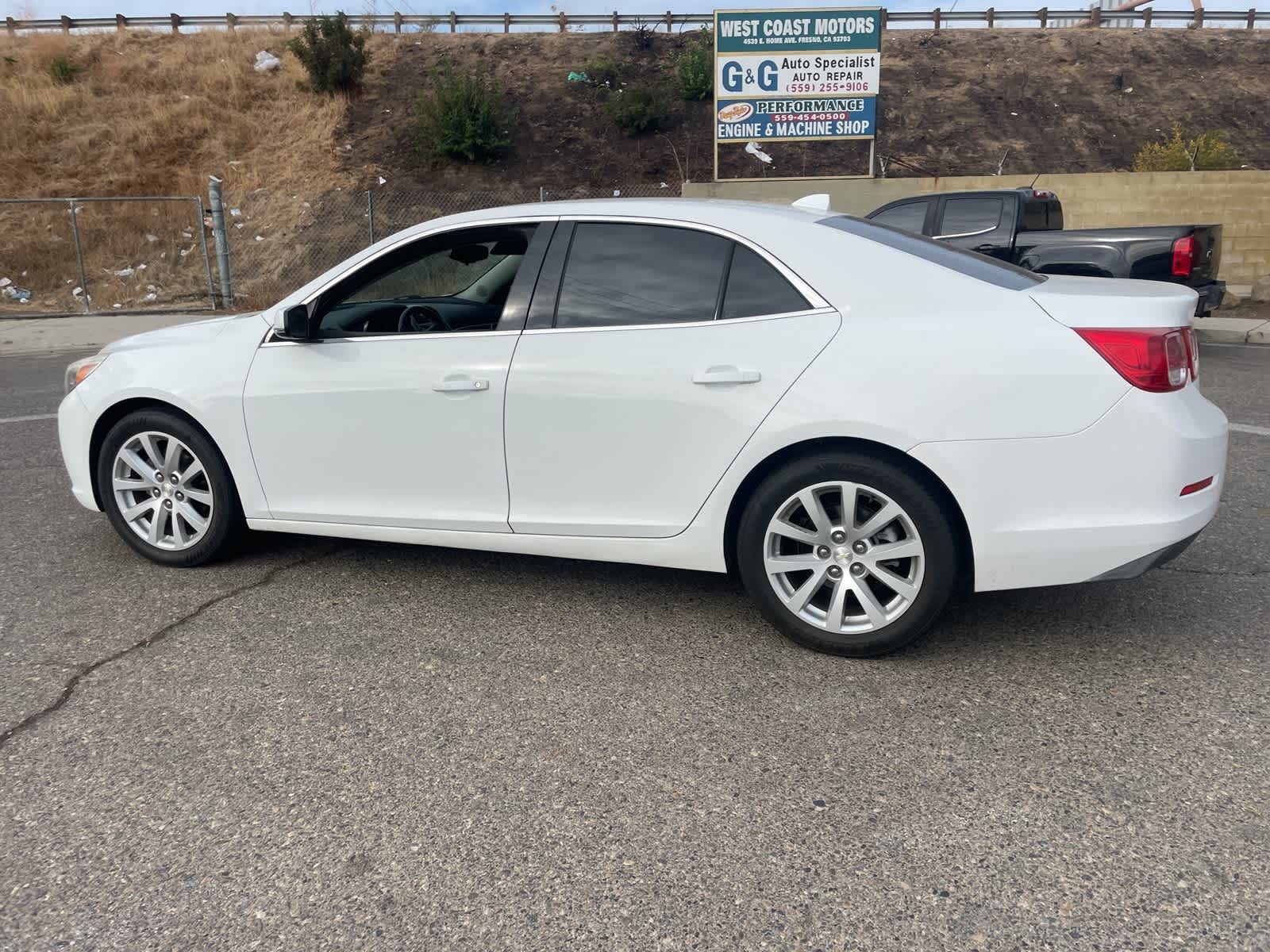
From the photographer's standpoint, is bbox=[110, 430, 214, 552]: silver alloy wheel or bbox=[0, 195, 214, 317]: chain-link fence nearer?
bbox=[110, 430, 214, 552]: silver alloy wheel

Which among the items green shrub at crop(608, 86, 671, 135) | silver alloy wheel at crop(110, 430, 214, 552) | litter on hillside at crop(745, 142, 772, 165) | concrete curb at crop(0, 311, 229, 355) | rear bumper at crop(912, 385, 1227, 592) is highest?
green shrub at crop(608, 86, 671, 135)

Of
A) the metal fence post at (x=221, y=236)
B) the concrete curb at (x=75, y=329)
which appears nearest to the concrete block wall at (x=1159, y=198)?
the metal fence post at (x=221, y=236)

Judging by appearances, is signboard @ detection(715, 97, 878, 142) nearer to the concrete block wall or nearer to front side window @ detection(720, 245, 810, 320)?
the concrete block wall

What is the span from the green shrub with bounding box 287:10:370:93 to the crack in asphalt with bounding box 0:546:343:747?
27.5 metres

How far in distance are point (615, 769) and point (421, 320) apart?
255cm

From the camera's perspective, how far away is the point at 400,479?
13.3 ft

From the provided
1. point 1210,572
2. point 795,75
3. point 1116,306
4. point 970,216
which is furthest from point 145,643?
point 795,75

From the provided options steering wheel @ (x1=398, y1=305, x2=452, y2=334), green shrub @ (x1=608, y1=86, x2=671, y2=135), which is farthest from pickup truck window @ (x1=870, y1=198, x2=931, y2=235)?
green shrub @ (x1=608, y1=86, x2=671, y2=135)

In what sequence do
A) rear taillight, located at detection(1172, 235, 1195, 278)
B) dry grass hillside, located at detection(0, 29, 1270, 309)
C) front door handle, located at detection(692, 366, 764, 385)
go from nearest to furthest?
1. front door handle, located at detection(692, 366, 764, 385)
2. rear taillight, located at detection(1172, 235, 1195, 278)
3. dry grass hillside, located at detection(0, 29, 1270, 309)

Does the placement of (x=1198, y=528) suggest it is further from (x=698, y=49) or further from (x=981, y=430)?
(x=698, y=49)

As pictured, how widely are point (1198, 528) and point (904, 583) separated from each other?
100 centimetres

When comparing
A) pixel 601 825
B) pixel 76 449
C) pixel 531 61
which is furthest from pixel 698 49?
pixel 601 825

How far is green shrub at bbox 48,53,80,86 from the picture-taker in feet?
94.0

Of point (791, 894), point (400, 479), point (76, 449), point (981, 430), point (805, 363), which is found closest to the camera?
point (791, 894)
